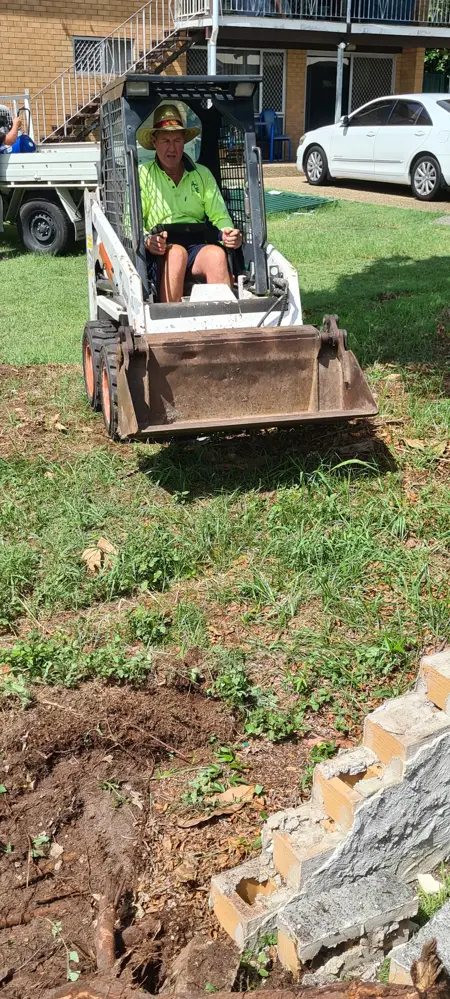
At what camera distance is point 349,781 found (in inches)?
125

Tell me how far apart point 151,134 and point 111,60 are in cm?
1774

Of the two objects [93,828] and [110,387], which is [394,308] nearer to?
[110,387]

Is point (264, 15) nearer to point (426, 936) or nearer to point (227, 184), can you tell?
point (227, 184)

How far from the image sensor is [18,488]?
19.2ft

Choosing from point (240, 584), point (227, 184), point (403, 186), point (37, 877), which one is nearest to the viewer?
point (37, 877)

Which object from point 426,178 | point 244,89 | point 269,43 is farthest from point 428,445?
point 269,43

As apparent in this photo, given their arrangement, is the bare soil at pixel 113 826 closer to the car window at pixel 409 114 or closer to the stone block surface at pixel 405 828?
the stone block surface at pixel 405 828

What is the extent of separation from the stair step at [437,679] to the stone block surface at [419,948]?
0.72 m

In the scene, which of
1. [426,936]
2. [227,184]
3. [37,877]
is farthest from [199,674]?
[227,184]

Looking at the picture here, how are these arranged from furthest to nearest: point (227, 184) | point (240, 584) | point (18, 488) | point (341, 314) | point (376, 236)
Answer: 1. point (376, 236)
2. point (341, 314)
3. point (227, 184)
4. point (18, 488)
5. point (240, 584)

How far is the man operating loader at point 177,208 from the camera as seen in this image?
253 inches

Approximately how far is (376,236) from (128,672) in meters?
10.5

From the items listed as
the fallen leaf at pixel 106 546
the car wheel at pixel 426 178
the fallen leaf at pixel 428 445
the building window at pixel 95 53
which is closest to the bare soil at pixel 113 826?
the fallen leaf at pixel 106 546

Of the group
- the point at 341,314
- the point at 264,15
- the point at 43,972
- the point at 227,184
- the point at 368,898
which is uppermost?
the point at 264,15
